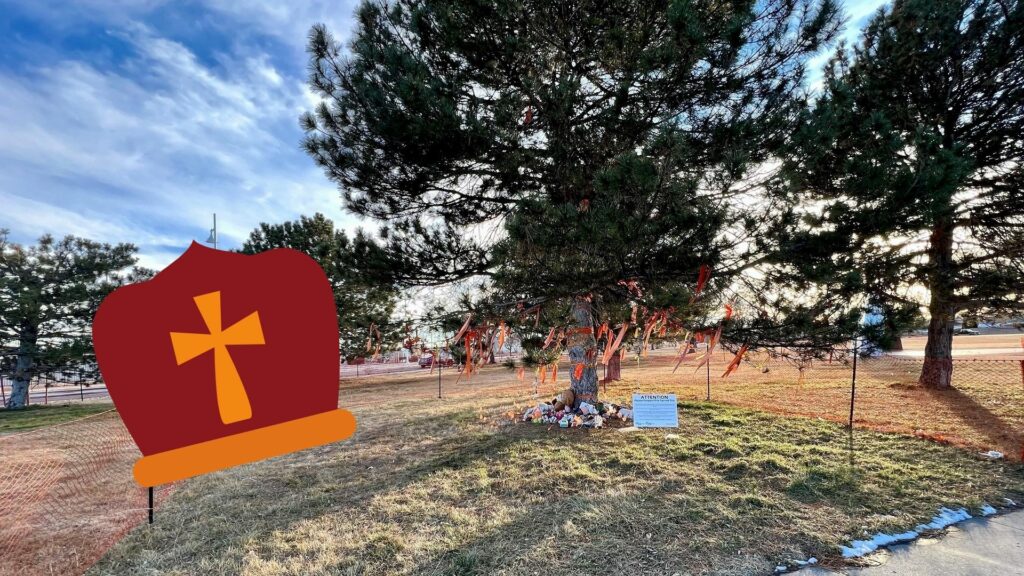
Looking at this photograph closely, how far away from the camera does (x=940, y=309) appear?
6758mm

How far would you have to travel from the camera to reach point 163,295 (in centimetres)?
154

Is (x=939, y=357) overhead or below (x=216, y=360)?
below

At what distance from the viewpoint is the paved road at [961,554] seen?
7.68 ft

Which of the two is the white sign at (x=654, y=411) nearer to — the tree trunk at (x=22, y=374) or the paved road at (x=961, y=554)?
the paved road at (x=961, y=554)

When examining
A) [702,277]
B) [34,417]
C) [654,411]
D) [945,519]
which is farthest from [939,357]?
[34,417]

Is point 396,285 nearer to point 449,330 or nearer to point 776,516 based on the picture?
point 449,330

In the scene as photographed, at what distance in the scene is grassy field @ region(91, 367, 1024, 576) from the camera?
2547 mm

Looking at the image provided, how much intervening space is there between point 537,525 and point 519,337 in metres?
2.48

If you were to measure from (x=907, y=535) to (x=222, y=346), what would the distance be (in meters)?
4.37

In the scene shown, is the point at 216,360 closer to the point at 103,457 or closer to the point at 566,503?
the point at 566,503

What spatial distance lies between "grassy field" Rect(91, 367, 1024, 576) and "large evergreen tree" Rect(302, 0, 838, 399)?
1.70m

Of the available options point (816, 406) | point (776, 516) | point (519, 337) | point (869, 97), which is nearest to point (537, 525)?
point (776, 516)

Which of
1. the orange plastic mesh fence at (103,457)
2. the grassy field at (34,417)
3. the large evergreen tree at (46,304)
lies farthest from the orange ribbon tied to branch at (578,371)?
the large evergreen tree at (46,304)

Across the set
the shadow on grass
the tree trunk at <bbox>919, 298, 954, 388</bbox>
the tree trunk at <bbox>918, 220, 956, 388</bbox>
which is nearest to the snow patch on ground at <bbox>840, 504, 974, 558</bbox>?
the shadow on grass
